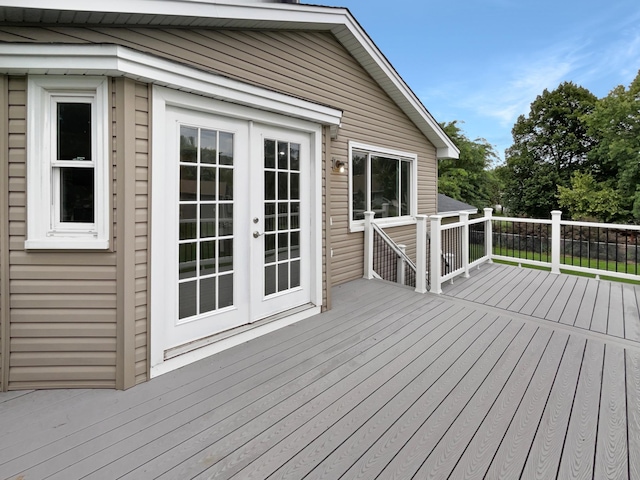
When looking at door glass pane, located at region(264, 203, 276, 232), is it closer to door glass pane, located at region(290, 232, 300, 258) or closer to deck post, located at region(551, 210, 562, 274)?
door glass pane, located at region(290, 232, 300, 258)

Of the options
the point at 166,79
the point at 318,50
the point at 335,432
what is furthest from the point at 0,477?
the point at 318,50

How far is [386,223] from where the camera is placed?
630 centimetres

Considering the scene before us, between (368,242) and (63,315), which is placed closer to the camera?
(63,315)

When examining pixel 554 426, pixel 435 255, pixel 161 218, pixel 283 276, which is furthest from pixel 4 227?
pixel 435 255

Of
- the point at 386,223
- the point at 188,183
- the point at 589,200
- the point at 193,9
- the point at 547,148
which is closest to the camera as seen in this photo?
the point at 188,183

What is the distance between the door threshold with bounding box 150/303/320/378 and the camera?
2.56m

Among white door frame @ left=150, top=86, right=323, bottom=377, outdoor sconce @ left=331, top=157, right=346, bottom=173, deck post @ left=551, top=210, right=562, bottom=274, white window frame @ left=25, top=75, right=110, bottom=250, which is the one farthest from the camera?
deck post @ left=551, top=210, right=562, bottom=274

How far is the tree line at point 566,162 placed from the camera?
17.0 metres

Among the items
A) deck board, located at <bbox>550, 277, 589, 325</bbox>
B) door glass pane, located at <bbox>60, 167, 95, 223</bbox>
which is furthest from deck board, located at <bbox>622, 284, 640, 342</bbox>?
door glass pane, located at <bbox>60, 167, 95, 223</bbox>

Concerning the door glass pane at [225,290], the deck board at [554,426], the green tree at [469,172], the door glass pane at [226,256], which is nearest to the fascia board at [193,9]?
the door glass pane at [226,256]

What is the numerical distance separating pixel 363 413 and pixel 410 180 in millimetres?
5831

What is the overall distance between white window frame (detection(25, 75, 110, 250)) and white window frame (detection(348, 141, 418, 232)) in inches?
147

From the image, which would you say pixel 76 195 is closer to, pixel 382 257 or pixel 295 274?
pixel 295 274

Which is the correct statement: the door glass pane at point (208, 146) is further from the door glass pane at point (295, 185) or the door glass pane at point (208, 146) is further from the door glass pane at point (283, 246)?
the door glass pane at point (283, 246)
